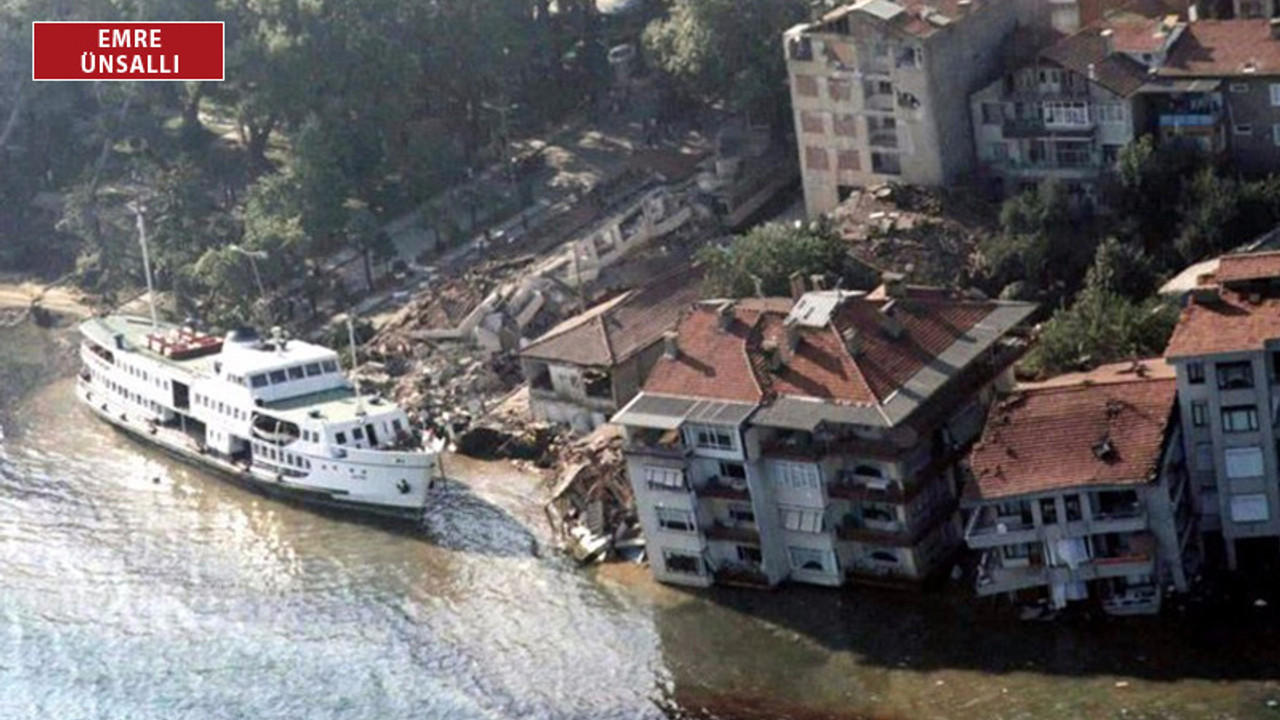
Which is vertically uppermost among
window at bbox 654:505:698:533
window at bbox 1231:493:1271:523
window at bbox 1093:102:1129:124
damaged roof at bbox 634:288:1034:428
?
window at bbox 1093:102:1129:124

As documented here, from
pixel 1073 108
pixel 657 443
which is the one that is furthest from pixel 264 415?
pixel 1073 108

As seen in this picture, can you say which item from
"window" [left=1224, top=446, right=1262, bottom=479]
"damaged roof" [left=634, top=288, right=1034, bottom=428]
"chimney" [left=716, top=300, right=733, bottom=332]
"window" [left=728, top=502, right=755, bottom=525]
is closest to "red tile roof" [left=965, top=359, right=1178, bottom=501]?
"window" [left=1224, top=446, right=1262, bottom=479]

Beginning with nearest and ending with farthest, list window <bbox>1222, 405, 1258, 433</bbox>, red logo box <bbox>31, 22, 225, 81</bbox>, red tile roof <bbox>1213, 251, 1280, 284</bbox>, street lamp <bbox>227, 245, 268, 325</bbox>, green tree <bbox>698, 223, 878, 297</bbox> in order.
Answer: window <bbox>1222, 405, 1258, 433</bbox> → red tile roof <bbox>1213, 251, 1280, 284</bbox> → green tree <bbox>698, 223, 878, 297</bbox> → street lamp <bbox>227, 245, 268, 325</bbox> → red logo box <bbox>31, 22, 225, 81</bbox>

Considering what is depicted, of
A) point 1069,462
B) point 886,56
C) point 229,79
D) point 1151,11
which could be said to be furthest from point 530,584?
point 229,79

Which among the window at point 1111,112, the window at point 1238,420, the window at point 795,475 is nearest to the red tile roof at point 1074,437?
the window at point 1238,420

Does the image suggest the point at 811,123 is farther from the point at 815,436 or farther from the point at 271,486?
the point at 815,436

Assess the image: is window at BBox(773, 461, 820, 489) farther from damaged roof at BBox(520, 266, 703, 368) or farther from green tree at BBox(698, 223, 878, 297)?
damaged roof at BBox(520, 266, 703, 368)

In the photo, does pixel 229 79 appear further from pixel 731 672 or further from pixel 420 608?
pixel 731 672

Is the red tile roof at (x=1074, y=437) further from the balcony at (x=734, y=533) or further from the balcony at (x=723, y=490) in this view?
the balcony at (x=734, y=533)
